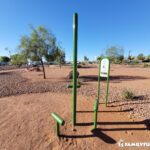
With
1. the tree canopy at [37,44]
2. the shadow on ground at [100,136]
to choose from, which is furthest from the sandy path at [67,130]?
the tree canopy at [37,44]

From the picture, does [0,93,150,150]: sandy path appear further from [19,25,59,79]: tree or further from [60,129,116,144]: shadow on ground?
[19,25,59,79]: tree

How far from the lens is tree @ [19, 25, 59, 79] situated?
7.29m

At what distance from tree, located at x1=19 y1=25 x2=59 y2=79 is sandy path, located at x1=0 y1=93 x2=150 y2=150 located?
5.62m

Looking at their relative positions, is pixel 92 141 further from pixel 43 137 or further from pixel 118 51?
pixel 118 51

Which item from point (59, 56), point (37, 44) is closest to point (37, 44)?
point (37, 44)

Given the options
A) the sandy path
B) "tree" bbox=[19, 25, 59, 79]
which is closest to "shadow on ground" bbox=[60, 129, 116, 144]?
the sandy path

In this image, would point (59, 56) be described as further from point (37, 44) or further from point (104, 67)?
point (104, 67)

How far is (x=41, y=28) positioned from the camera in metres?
7.50

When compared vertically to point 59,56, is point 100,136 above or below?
below

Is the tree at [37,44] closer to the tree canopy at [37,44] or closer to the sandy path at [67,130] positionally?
the tree canopy at [37,44]

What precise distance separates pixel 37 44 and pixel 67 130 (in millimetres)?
7402

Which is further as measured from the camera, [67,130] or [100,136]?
[67,130]

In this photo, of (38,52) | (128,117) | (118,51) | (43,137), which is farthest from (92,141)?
(118,51)

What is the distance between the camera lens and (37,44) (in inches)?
294
